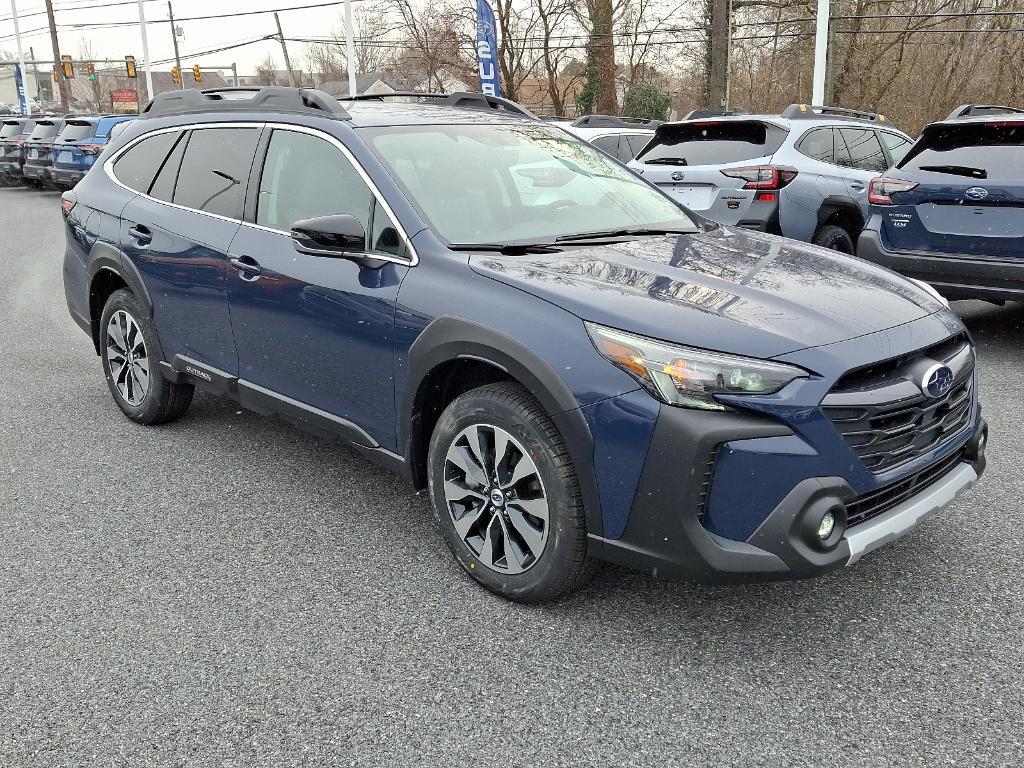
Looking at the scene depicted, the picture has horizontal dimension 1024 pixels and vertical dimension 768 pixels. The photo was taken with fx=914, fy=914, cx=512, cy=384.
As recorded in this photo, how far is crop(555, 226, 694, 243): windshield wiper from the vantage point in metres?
3.61

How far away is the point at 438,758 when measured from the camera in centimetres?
244

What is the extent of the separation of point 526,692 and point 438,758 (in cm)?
38

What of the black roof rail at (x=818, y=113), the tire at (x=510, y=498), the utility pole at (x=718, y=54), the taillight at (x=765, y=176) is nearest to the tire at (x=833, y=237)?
the taillight at (x=765, y=176)

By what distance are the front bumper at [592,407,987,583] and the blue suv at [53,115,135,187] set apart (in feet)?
67.0

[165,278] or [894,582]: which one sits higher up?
[165,278]

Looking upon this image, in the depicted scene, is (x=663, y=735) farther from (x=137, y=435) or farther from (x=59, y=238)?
(x=59, y=238)

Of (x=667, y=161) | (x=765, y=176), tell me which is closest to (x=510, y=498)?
(x=765, y=176)

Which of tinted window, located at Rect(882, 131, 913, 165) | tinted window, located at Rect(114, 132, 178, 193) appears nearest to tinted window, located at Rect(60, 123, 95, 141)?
tinted window, located at Rect(114, 132, 178, 193)

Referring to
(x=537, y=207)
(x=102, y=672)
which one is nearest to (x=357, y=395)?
(x=537, y=207)

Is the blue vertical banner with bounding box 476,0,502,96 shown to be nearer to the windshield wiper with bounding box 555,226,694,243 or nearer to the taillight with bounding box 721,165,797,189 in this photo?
the taillight with bounding box 721,165,797,189

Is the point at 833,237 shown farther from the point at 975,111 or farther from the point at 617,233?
the point at 617,233

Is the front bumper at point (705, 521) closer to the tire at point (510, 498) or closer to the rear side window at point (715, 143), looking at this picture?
the tire at point (510, 498)

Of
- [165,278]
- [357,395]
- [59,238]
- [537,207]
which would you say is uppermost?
[537,207]

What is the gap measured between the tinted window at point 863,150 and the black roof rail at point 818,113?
0.84ft
